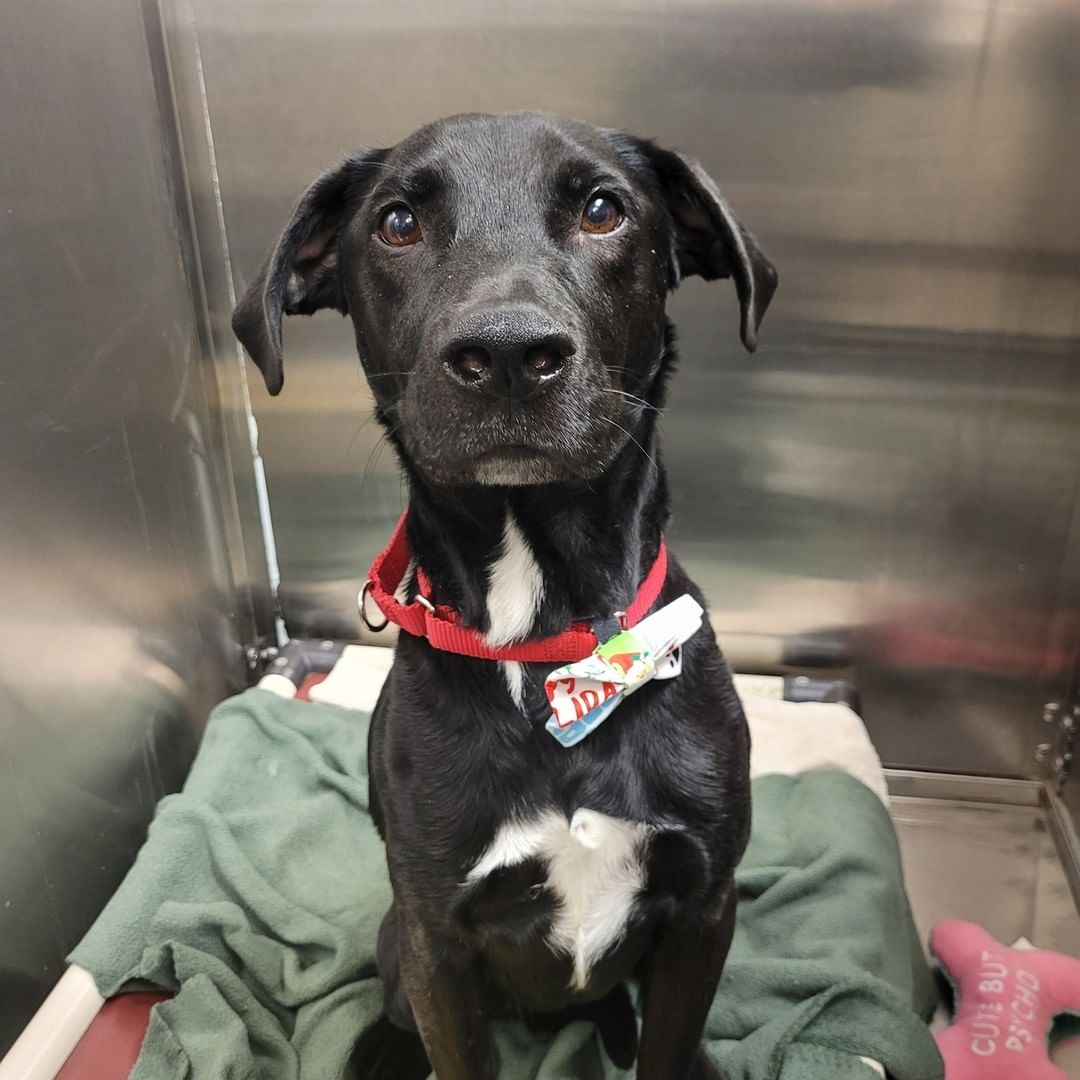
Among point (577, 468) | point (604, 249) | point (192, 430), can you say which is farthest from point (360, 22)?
point (577, 468)

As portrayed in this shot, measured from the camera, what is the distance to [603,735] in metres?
1.27

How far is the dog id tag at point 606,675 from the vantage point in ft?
3.97

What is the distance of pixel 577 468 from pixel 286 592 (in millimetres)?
1871

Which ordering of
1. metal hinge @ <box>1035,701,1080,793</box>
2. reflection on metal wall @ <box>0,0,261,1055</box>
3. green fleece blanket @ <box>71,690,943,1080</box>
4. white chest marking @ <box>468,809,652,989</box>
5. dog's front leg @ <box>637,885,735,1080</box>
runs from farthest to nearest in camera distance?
metal hinge @ <box>1035,701,1080,793</box> → reflection on metal wall @ <box>0,0,261,1055</box> → green fleece blanket @ <box>71,690,943,1080</box> → dog's front leg @ <box>637,885,735,1080</box> → white chest marking @ <box>468,809,652,989</box>

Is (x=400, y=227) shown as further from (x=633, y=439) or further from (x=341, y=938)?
(x=341, y=938)

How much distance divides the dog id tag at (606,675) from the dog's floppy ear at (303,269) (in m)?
0.55

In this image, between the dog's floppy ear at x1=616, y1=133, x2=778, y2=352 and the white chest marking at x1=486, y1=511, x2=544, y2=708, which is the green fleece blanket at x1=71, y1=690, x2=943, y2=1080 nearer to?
the white chest marking at x1=486, y1=511, x2=544, y2=708

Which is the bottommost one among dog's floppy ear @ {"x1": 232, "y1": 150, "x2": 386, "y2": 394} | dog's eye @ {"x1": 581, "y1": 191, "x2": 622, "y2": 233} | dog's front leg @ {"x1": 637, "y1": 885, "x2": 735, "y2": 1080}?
dog's front leg @ {"x1": 637, "y1": 885, "x2": 735, "y2": 1080}

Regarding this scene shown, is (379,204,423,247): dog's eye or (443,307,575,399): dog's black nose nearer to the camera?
(443,307,575,399): dog's black nose

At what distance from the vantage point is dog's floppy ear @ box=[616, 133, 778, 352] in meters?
1.33

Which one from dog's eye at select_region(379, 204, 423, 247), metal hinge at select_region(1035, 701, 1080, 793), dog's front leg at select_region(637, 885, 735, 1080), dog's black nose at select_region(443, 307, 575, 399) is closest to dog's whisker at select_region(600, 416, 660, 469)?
dog's black nose at select_region(443, 307, 575, 399)

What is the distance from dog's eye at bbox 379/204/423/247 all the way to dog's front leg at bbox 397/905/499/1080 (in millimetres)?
863

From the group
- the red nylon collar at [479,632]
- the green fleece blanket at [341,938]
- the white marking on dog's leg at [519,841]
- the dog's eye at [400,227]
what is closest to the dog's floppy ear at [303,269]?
the dog's eye at [400,227]

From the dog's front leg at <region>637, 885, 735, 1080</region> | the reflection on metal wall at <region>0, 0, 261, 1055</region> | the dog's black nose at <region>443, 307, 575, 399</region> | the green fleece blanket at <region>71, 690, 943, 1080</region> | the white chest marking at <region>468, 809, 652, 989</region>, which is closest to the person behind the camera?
the dog's black nose at <region>443, 307, 575, 399</region>
